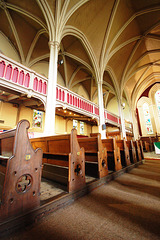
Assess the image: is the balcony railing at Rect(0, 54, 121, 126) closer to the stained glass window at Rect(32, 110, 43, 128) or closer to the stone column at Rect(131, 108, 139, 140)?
the stained glass window at Rect(32, 110, 43, 128)

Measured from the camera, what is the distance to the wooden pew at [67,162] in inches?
67.1

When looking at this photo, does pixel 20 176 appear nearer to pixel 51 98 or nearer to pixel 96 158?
pixel 96 158

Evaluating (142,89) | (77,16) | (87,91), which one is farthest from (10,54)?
(142,89)

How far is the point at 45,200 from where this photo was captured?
140 centimetres

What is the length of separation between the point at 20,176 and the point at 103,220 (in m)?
1.01

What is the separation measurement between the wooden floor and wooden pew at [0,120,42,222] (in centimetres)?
19

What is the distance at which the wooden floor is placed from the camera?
968 millimetres

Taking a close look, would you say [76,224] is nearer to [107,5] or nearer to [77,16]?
[77,16]

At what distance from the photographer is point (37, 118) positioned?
27.4 feet

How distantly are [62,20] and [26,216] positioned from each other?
7892 mm

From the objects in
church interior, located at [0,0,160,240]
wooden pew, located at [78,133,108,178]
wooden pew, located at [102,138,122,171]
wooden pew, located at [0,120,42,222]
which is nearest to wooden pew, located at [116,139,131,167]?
church interior, located at [0,0,160,240]

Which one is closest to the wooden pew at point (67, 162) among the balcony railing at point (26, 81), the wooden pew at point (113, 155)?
the wooden pew at point (113, 155)

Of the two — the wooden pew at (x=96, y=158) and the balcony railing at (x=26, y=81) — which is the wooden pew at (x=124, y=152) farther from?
the balcony railing at (x=26, y=81)

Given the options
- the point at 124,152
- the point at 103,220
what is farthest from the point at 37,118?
the point at 103,220
